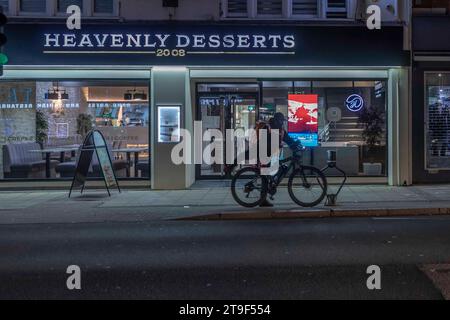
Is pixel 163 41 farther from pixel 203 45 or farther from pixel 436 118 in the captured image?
pixel 436 118

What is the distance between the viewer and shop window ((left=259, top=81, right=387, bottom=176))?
1472cm

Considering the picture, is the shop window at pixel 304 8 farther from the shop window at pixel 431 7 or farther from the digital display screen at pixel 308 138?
the digital display screen at pixel 308 138

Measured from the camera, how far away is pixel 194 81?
15133 mm

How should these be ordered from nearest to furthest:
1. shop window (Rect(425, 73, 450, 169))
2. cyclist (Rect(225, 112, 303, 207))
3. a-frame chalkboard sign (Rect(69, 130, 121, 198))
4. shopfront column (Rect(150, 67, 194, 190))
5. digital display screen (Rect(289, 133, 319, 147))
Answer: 1. cyclist (Rect(225, 112, 303, 207))
2. a-frame chalkboard sign (Rect(69, 130, 121, 198))
3. shopfront column (Rect(150, 67, 194, 190))
4. shop window (Rect(425, 73, 450, 169))
5. digital display screen (Rect(289, 133, 319, 147))

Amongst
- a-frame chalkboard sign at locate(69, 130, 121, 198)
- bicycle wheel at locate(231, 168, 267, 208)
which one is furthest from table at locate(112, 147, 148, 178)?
bicycle wheel at locate(231, 168, 267, 208)

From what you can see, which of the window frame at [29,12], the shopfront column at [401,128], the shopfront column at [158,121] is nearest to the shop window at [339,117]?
the shopfront column at [401,128]

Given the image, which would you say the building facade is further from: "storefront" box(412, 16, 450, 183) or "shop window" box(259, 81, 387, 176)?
"storefront" box(412, 16, 450, 183)

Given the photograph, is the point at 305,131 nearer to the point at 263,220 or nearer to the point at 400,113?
the point at 400,113

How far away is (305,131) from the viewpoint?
14.9 m

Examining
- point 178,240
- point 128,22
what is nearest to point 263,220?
point 178,240

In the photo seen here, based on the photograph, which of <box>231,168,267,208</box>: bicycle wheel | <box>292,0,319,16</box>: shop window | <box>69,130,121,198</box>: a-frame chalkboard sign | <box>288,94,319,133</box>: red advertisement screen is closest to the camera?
<box>231,168,267,208</box>: bicycle wheel

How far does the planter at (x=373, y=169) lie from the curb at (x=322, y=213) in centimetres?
454

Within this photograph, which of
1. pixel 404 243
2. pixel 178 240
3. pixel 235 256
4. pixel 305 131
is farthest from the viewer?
pixel 305 131
